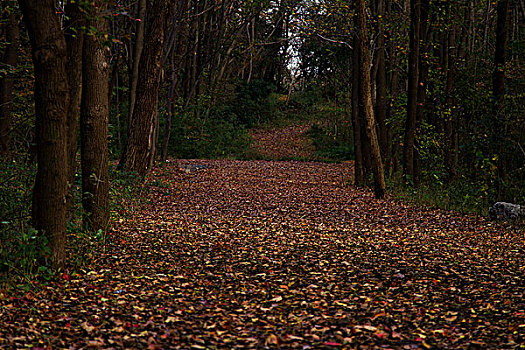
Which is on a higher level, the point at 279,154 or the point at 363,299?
the point at 279,154

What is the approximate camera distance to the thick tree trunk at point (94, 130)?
6695 millimetres

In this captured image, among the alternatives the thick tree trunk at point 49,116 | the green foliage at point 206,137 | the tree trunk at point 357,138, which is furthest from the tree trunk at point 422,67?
the green foliage at point 206,137

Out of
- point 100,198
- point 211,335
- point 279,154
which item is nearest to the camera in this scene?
point 211,335

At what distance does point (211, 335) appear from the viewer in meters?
4.26

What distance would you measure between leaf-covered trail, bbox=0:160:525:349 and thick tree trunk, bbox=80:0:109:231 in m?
0.56

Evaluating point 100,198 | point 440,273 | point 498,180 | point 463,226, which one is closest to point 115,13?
point 100,198

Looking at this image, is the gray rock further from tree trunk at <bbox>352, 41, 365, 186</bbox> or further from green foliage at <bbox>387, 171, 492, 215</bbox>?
tree trunk at <bbox>352, 41, 365, 186</bbox>

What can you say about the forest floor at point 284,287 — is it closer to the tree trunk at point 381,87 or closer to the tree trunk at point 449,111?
the tree trunk at point 449,111

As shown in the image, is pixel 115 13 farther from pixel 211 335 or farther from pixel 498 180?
pixel 498 180

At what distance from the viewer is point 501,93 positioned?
1030 centimetres

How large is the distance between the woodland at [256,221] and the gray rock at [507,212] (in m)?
0.06

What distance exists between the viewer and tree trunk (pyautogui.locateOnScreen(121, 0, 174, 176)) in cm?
1148

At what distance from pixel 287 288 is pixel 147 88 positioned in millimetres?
7509

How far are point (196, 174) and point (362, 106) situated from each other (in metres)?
6.90
